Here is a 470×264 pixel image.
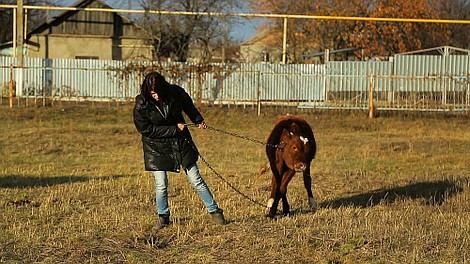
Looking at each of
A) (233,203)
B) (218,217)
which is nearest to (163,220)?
(218,217)

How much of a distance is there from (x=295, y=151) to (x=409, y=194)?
3.29 metres

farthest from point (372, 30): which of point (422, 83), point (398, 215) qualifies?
point (398, 215)

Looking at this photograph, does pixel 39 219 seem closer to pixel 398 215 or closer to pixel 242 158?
pixel 398 215

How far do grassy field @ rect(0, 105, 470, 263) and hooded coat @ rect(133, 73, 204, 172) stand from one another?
2.66 ft

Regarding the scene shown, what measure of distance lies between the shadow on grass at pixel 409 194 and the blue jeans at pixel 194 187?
2.75m

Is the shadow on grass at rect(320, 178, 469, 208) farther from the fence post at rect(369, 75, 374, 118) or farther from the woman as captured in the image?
the fence post at rect(369, 75, 374, 118)

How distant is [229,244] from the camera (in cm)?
807

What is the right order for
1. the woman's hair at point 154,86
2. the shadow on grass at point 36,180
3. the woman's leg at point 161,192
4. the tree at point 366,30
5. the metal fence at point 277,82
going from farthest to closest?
the tree at point 366,30, the metal fence at point 277,82, the shadow on grass at point 36,180, the woman's leg at point 161,192, the woman's hair at point 154,86

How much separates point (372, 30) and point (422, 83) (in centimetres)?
2141

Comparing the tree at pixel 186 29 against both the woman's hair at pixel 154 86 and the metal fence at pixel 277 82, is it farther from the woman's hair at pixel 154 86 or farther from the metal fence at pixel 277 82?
the woman's hair at pixel 154 86

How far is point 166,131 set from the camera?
905cm

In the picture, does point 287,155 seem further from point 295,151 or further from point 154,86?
point 154,86

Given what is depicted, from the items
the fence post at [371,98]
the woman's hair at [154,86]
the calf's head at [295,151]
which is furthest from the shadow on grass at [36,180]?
the fence post at [371,98]

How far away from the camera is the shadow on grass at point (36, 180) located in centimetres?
1322
